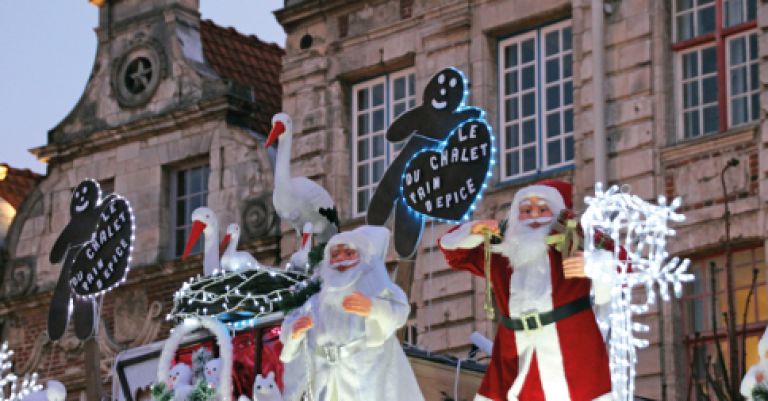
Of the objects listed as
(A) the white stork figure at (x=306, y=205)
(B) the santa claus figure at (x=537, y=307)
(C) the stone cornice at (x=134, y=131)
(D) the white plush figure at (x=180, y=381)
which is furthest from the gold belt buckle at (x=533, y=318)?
(C) the stone cornice at (x=134, y=131)

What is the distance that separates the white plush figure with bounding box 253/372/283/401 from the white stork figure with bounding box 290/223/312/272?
903mm

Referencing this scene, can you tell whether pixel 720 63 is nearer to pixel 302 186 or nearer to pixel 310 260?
pixel 302 186

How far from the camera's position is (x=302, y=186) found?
17.6 m

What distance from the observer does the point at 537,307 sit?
13.3m

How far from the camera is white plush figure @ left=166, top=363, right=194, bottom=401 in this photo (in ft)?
51.3

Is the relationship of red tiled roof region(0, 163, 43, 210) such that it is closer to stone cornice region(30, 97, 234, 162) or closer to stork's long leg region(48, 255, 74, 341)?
stone cornice region(30, 97, 234, 162)

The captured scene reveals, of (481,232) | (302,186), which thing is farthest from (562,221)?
(302,186)

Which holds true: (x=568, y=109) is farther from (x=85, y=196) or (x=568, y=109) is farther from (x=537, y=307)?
(x=537, y=307)

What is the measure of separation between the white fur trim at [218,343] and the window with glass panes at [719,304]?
232 inches

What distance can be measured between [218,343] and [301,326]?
222cm

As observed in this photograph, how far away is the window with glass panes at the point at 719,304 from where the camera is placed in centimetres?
2039

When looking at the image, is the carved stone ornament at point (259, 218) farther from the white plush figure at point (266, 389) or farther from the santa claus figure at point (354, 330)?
the santa claus figure at point (354, 330)

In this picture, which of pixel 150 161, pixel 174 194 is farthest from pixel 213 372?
pixel 150 161

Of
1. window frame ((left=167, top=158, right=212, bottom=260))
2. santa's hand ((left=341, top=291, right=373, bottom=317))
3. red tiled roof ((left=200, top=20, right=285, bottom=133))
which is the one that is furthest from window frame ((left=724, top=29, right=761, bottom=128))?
santa's hand ((left=341, top=291, right=373, bottom=317))
